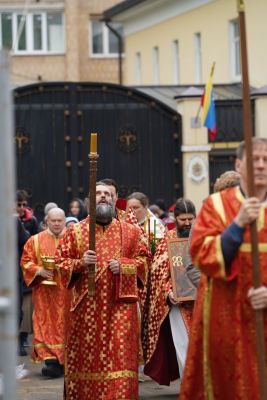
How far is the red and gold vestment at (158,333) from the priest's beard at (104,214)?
1.38m

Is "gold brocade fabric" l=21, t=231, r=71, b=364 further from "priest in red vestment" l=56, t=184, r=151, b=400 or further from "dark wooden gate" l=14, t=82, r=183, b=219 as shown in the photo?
"dark wooden gate" l=14, t=82, r=183, b=219

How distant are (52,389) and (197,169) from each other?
12177mm

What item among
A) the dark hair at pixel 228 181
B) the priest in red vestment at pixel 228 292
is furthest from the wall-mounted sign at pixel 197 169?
the priest in red vestment at pixel 228 292

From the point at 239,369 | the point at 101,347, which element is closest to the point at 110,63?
the point at 101,347

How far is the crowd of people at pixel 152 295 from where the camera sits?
772cm

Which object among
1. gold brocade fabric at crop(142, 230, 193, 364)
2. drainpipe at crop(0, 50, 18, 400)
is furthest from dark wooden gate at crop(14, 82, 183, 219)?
drainpipe at crop(0, 50, 18, 400)

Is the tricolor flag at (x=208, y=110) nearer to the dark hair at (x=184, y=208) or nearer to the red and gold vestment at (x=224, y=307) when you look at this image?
the dark hair at (x=184, y=208)

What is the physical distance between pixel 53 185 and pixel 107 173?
908mm

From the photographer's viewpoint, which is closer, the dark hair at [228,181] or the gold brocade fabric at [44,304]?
the dark hair at [228,181]

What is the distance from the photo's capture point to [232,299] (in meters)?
7.79

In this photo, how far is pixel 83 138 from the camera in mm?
24812

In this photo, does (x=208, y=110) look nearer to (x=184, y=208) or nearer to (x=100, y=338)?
(x=184, y=208)

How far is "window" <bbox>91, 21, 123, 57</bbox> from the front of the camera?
51.7 m

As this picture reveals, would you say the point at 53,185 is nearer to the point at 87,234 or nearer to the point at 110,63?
the point at 87,234
